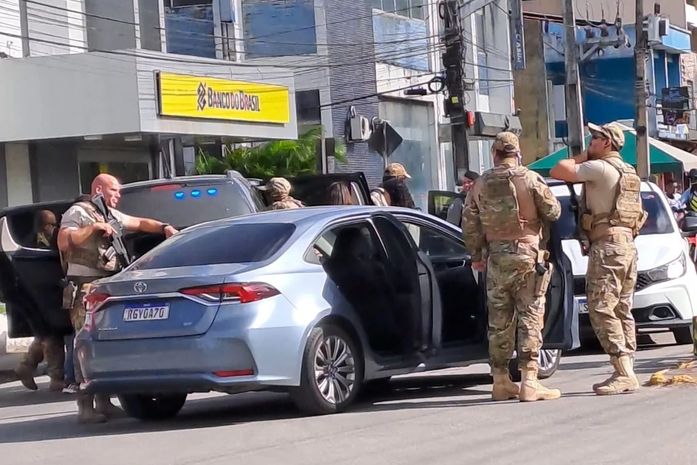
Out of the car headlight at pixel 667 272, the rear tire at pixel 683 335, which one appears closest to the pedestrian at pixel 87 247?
the car headlight at pixel 667 272

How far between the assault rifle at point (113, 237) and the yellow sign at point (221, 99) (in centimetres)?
1266

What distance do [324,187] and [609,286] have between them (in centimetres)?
443

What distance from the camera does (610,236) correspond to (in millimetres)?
9828

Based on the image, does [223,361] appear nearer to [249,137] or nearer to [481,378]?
[481,378]

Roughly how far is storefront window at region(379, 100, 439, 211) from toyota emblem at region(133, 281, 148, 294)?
25849mm

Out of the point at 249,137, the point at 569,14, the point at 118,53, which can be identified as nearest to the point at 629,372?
the point at 118,53

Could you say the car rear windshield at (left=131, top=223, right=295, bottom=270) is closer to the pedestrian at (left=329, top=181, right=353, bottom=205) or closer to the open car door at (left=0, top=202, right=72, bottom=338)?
the open car door at (left=0, top=202, right=72, bottom=338)

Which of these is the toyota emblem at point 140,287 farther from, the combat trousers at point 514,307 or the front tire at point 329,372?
the combat trousers at point 514,307

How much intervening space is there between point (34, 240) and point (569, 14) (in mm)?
21282

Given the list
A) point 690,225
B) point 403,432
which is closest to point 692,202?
point 690,225

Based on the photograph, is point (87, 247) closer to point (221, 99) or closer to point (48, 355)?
Answer: point (48, 355)

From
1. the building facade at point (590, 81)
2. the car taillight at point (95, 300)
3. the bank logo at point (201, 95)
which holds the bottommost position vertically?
the car taillight at point (95, 300)

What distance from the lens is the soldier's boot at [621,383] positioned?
380 inches

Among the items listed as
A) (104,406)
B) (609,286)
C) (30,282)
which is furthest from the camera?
(30,282)
